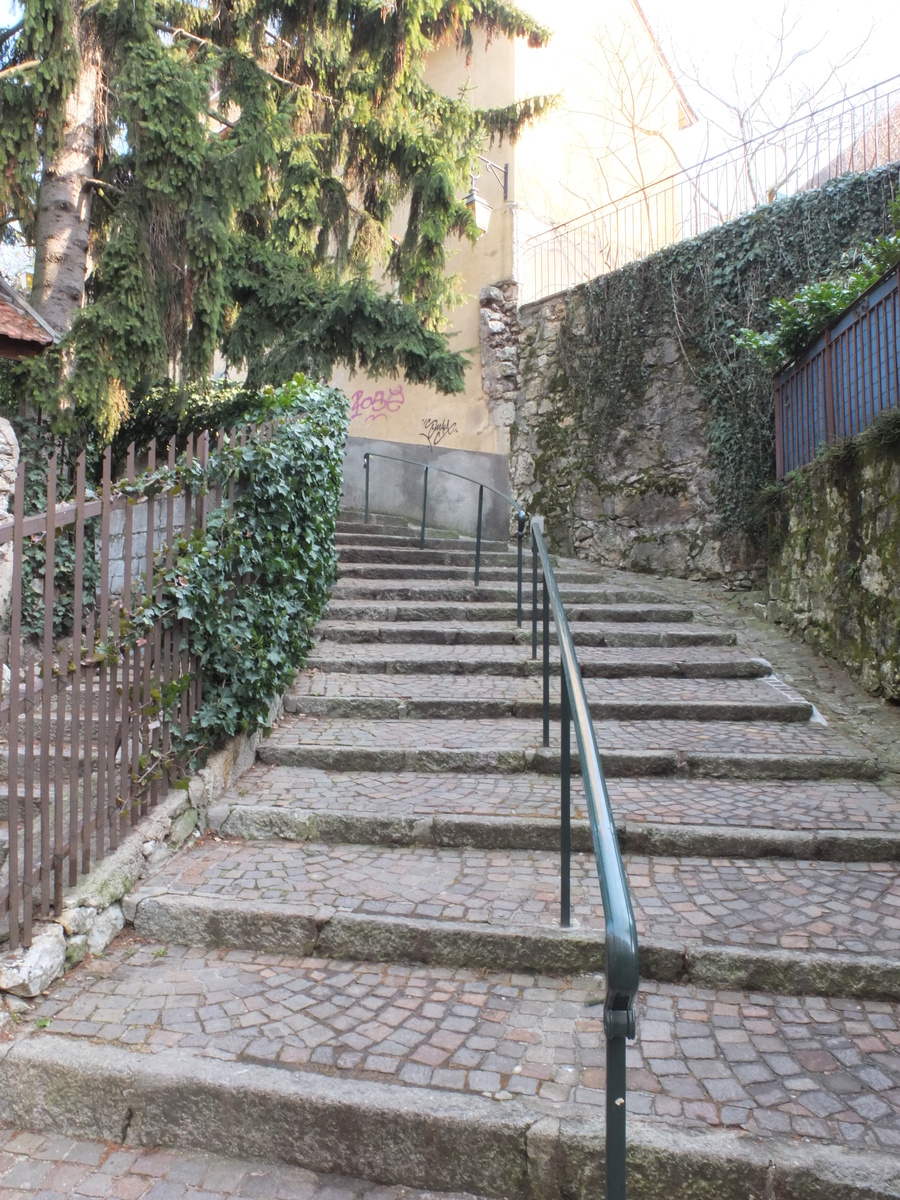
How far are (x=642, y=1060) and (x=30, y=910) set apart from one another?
1923 millimetres

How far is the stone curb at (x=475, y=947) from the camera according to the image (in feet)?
8.31

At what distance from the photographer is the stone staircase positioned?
6.66 feet

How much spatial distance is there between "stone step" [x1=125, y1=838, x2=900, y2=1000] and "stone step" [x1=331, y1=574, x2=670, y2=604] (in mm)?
3625

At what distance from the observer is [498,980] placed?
2664 millimetres

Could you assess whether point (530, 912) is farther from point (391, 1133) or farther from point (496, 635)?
point (496, 635)

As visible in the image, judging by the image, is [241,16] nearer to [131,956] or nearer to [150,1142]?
[131,956]

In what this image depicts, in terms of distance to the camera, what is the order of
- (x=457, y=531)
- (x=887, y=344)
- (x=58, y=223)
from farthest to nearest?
1. (x=457, y=531)
2. (x=58, y=223)
3. (x=887, y=344)

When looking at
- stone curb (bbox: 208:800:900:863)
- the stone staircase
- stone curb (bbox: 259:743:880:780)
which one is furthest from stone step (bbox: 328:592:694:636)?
stone curb (bbox: 208:800:900:863)

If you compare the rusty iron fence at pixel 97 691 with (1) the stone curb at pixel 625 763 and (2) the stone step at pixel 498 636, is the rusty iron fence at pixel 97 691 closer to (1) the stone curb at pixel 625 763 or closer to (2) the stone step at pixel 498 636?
(1) the stone curb at pixel 625 763

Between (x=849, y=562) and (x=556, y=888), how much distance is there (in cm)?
336

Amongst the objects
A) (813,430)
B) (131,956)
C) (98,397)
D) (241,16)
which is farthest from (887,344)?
(241,16)

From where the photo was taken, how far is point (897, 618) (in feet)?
15.1

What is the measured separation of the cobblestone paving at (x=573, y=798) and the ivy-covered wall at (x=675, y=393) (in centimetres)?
425

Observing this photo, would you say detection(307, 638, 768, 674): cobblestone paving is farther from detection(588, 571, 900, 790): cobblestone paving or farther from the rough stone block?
the rough stone block
